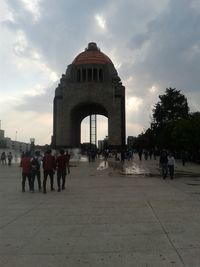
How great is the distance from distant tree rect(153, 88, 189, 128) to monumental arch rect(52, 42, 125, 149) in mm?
8844

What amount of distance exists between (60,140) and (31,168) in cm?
6395

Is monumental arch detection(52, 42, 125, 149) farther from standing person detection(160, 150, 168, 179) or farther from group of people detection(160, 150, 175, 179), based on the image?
group of people detection(160, 150, 175, 179)

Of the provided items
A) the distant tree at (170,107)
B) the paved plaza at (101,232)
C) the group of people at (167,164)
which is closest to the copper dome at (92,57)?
the distant tree at (170,107)

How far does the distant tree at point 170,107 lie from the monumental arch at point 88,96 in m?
8.84

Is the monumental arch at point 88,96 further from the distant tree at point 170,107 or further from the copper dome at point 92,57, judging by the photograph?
the distant tree at point 170,107

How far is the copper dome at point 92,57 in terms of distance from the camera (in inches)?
3236

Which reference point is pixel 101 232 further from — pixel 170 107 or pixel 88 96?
pixel 170 107

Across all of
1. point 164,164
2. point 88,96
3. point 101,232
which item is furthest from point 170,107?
point 101,232

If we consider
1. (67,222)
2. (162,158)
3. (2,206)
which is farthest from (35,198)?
(162,158)

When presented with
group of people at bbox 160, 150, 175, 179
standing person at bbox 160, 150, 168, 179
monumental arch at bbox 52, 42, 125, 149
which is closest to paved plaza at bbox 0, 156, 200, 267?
group of people at bbox 160, 150, 175, 179

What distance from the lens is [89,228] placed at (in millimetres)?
8023

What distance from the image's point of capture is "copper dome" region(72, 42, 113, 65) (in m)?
82.2

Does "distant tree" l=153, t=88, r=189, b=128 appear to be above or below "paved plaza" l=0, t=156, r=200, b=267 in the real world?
above

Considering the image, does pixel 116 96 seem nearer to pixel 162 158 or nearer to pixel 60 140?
pixel 60 140
